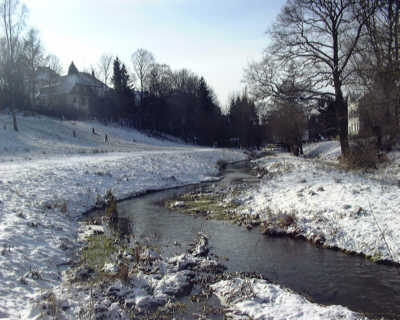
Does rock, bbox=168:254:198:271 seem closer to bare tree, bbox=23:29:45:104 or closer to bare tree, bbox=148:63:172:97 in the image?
bare tree, bbox=23:29:45:104

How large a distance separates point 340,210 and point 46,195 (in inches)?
512

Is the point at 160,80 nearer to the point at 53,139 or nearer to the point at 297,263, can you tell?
the point at 53,139

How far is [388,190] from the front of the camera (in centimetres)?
1262

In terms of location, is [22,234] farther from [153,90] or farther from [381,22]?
[153,90]

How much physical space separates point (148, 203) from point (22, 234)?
8355 mm

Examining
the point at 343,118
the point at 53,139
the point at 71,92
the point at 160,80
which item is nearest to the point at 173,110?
the point at 160,80

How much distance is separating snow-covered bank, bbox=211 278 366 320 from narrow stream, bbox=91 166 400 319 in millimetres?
604

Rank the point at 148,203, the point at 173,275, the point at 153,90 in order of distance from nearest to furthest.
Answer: the point at 173,275
the point at 148,203
the point at 153,90

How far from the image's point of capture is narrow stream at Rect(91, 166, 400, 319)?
7.28m

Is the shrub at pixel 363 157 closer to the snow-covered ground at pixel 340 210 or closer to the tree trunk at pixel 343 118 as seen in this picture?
the tree trunk at pixel 343 118

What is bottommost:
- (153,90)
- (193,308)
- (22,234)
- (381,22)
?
(193,308)

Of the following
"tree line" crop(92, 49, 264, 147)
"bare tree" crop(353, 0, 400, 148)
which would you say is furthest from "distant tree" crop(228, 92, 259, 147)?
"bare tree" crop(353, 0, 400, 148)

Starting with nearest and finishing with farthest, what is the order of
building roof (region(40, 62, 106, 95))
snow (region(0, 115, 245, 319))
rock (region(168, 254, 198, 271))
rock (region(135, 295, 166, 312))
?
rock (region(135, 295, 166, 312))
snow (region(0, 115, 245, 319))
rock (region(168, 254, 198, 271))
building roof (region(40, 62, 106, 95))

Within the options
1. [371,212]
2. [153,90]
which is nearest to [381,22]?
[371,212]
